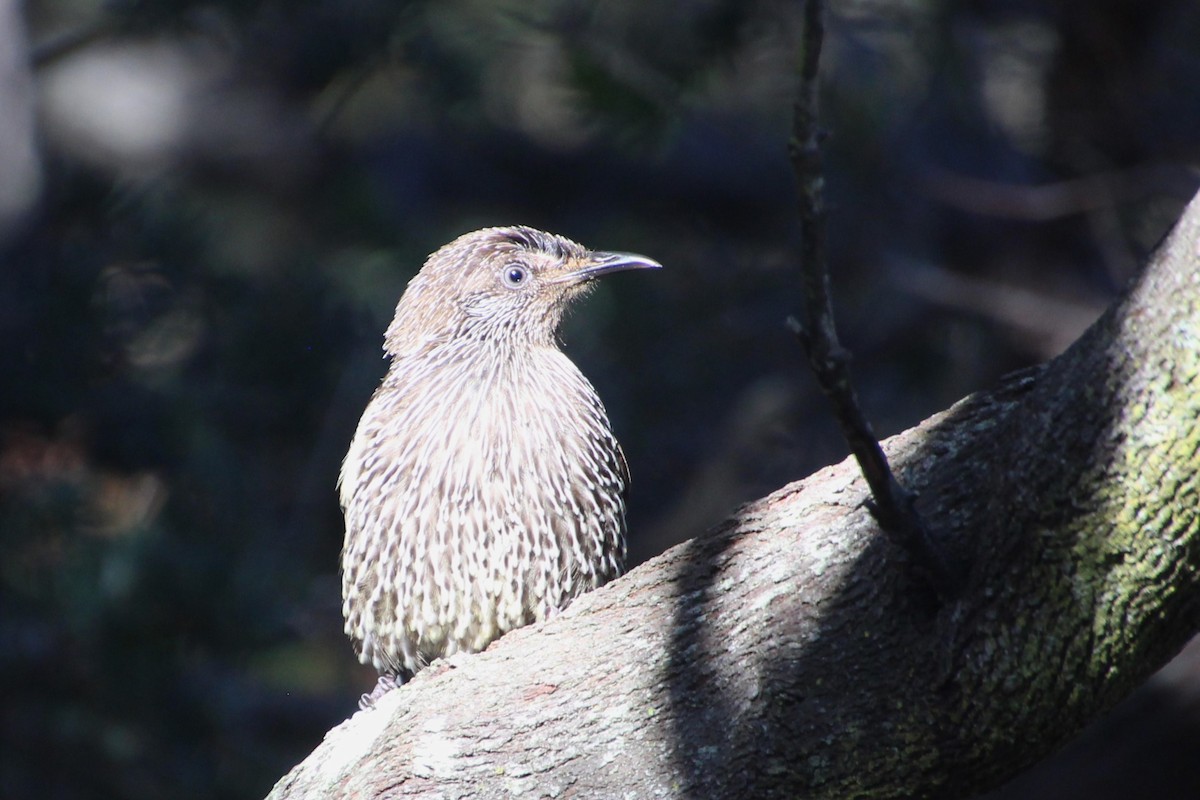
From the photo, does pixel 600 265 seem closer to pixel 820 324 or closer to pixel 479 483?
pixel 479 483

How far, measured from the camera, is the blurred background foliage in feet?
21.2

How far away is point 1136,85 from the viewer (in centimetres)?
657

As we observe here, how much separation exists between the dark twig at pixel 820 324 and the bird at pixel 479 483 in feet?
5.41

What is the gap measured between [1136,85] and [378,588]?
4.40 metres

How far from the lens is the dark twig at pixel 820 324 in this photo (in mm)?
1829

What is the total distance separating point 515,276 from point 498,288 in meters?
0.06

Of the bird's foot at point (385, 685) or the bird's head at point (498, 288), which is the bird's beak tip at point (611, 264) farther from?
the bird's foot at point (385, 685)

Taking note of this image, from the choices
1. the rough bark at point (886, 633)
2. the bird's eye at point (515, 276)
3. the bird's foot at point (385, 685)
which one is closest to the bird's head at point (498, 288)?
the bird's eye at point (515, 276)

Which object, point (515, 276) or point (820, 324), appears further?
point (515, 276)

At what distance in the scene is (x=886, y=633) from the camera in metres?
2.34

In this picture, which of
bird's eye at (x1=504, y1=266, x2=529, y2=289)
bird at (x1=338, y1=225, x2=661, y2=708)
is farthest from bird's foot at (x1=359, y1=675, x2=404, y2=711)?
bird's eye at (x1=504, y1=266, x2=529, y2=289)

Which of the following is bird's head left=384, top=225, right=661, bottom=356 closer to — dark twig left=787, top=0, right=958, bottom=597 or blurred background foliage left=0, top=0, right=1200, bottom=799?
dark twig left=787, top=0, right=958, bottom=597

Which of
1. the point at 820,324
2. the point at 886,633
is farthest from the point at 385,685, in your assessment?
the point at 820,324

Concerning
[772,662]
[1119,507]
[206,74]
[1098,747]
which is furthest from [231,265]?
[1119,507]
